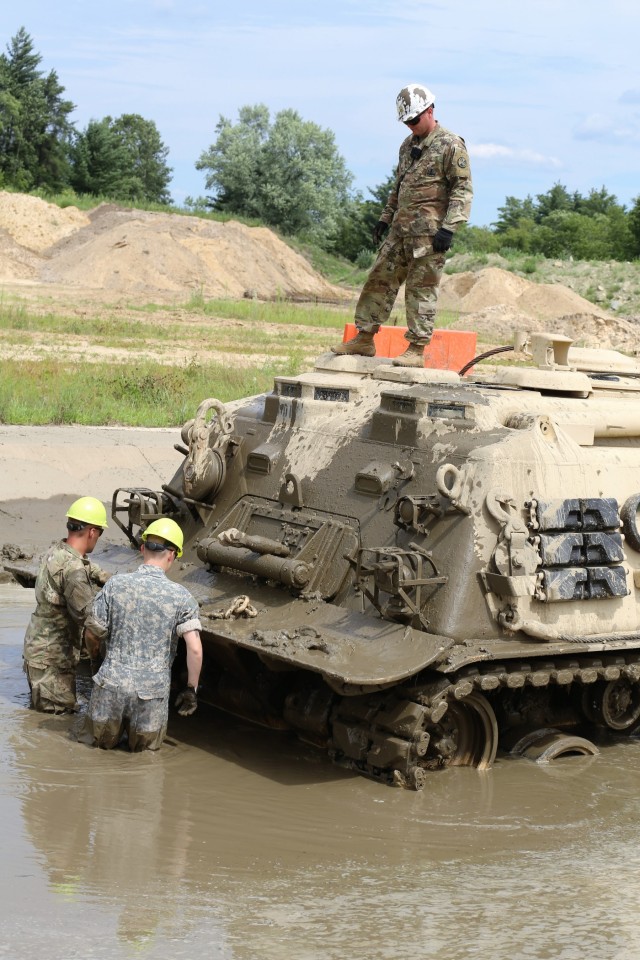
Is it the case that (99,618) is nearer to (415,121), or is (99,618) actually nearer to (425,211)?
(425,211)

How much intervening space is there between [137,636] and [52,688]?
1.11 m

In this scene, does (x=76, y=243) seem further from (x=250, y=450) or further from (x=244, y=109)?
(x=250, y=450)

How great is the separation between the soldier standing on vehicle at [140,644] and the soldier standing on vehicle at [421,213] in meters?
2.61

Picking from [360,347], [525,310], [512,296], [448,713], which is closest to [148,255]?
[512,296]

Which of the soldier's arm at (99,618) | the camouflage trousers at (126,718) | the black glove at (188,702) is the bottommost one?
the camouflage trousers at (126,718)

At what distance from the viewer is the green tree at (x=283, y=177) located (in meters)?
55.2

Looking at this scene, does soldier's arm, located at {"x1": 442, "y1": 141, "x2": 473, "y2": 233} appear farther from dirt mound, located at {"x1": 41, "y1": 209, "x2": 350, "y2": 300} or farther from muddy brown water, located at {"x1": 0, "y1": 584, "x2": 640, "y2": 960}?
dirt mound, located at {"x1": 41, "y1": 209, "x2": 350, "y2": 300}

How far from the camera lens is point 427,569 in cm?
751

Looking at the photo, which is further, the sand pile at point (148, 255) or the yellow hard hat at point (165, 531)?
the sand pile at point (148, 255)

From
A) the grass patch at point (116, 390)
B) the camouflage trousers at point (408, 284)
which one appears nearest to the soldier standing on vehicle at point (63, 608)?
the camouflage trousers at point (408, 284)

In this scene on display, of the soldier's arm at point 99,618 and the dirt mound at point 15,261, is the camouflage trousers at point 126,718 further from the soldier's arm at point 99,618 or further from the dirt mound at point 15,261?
the dirt mound at point 15,261

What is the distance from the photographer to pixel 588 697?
827cm

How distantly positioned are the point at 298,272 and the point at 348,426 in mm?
36622

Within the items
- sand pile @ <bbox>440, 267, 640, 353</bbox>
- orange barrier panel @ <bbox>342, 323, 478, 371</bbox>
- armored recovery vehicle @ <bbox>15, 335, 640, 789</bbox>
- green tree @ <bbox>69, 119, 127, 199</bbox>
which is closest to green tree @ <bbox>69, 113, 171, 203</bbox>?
green tree @ <bbox>69, 119, 127, 199</bbox>
